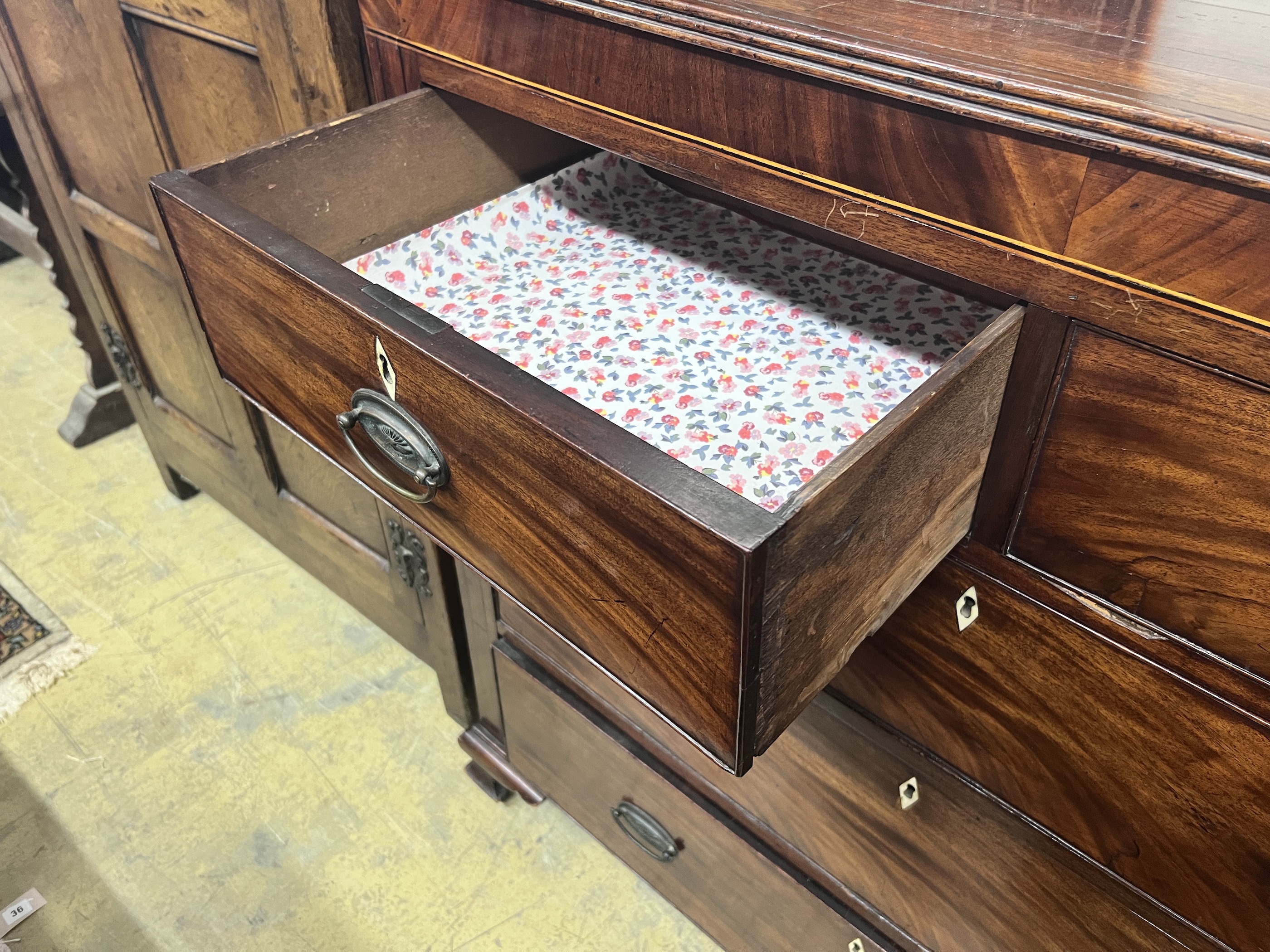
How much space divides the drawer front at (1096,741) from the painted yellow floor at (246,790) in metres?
0.62

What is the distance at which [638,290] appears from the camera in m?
0.80

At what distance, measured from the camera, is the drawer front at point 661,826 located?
3.02 ft

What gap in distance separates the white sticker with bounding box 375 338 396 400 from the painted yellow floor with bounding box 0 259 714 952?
85cm

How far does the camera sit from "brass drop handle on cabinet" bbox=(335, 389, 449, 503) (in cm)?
56

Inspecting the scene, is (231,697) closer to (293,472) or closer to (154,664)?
(154,664)

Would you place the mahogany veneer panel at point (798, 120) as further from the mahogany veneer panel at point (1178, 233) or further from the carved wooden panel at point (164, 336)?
the carved wooden panel at point (164, 336)

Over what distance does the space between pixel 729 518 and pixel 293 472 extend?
3.64ft

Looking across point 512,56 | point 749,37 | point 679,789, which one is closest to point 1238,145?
point 749,37

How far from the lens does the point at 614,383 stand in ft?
2.29

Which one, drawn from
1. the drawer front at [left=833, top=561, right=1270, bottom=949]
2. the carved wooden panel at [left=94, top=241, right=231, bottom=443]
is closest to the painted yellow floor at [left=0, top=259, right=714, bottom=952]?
the carved wooden panel at [left=94, top=241, right=231, bottom=443]

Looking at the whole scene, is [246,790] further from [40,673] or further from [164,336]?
[164,336]

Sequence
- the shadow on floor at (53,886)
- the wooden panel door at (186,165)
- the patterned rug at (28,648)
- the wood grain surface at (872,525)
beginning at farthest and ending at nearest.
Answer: the patterned rug at (28,648)
the shadow on floor at (53,886)
the wooden panel door at (186,165)
the wood grain surface at (872,525)

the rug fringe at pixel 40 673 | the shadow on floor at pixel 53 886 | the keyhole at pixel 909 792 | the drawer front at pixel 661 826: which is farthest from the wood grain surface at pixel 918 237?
the rug fringe at pixel 40 673

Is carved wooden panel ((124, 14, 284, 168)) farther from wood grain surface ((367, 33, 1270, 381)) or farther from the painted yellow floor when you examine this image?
the painted yellow floor
